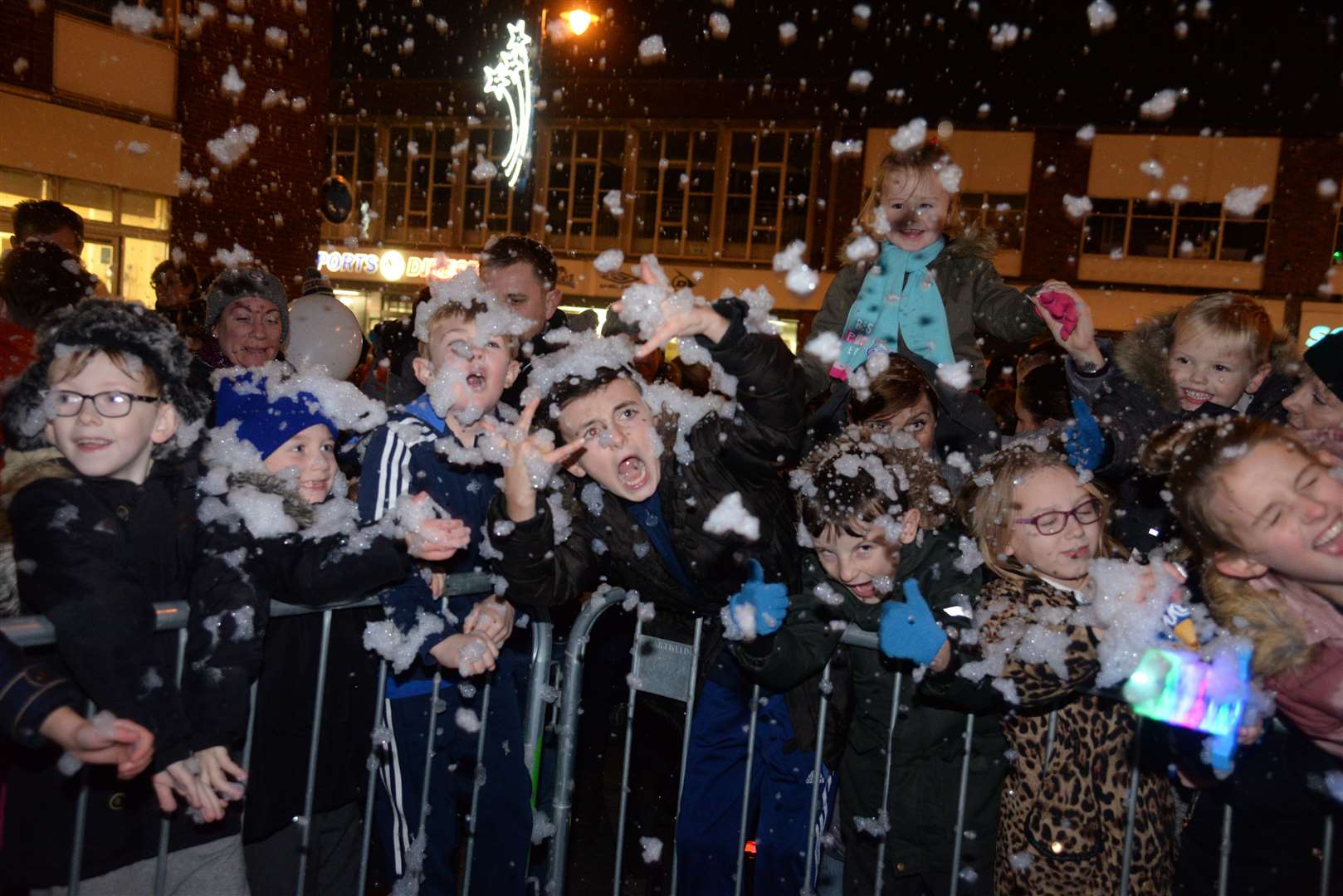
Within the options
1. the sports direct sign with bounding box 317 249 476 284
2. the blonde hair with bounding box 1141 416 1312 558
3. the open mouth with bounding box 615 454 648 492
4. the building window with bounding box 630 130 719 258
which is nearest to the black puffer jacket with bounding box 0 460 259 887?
the open mouth with bounding box 615 454 648 492

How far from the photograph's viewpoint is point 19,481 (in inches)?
95.5

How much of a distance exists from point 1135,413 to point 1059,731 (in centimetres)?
122

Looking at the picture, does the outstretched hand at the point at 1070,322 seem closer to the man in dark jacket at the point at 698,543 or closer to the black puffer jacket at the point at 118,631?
the man in dark jacket at the point at 698,543

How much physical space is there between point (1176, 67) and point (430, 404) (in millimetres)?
21169

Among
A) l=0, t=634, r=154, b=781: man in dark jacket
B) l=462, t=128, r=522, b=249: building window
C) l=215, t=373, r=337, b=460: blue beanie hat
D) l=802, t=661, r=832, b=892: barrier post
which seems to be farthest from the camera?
l=462, t=128, r=522, b=249: building window

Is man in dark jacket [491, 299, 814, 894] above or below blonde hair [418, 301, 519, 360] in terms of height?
below

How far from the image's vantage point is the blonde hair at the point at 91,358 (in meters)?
2.55

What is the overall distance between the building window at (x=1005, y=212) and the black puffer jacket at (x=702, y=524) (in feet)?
65.7

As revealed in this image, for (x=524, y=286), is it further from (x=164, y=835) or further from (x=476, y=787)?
(x=164, y=835)

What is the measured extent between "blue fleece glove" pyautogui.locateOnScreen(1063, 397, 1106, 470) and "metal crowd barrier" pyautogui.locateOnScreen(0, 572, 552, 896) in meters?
1.91

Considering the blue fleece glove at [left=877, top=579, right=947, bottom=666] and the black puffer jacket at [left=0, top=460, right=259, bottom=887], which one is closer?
the black puffer jacket at [left=0, top=460, right=259, bottom=887]

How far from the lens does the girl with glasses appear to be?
2.74m

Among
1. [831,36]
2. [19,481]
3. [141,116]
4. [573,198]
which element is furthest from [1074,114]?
[19,481]

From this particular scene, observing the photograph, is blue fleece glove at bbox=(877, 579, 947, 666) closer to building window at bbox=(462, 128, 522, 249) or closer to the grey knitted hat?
the grey knitted hat
